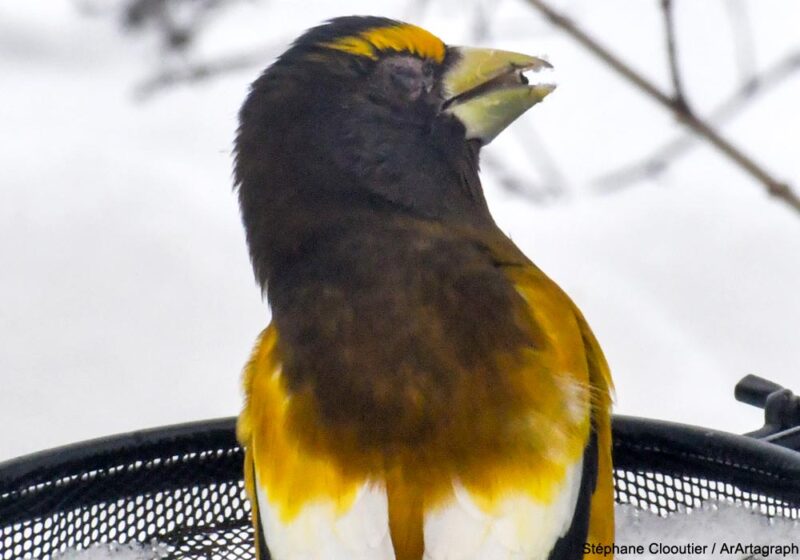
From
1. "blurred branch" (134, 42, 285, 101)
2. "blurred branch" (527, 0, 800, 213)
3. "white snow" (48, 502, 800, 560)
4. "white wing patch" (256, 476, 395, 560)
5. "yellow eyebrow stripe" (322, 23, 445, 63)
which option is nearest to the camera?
"blurred branch" (527, 0, 800, 213)

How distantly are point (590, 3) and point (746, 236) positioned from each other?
1854 millimetres

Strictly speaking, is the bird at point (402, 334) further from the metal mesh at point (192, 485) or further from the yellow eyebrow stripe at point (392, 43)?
the metal mesh at point (192, 485)

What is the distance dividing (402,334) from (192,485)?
62 cm

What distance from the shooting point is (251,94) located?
2195 mm

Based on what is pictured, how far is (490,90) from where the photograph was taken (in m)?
2.19

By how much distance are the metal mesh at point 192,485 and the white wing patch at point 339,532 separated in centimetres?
50

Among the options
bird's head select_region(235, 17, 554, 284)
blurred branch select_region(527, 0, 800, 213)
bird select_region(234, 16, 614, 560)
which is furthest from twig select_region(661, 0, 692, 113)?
bird's head select_region(235, 17, 554, 284)

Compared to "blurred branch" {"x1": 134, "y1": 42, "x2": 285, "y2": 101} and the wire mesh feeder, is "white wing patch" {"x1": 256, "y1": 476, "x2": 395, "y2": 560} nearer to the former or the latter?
the wire mesh feeder

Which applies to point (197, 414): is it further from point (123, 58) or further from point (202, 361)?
point (123, 58)

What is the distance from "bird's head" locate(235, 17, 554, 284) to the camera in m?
2.08

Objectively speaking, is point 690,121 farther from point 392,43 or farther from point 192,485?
point 192,485

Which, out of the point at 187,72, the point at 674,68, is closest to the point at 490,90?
the point at 674,68

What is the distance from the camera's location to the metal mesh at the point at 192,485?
80.7 inches

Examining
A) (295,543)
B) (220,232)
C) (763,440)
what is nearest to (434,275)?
(295,543)
